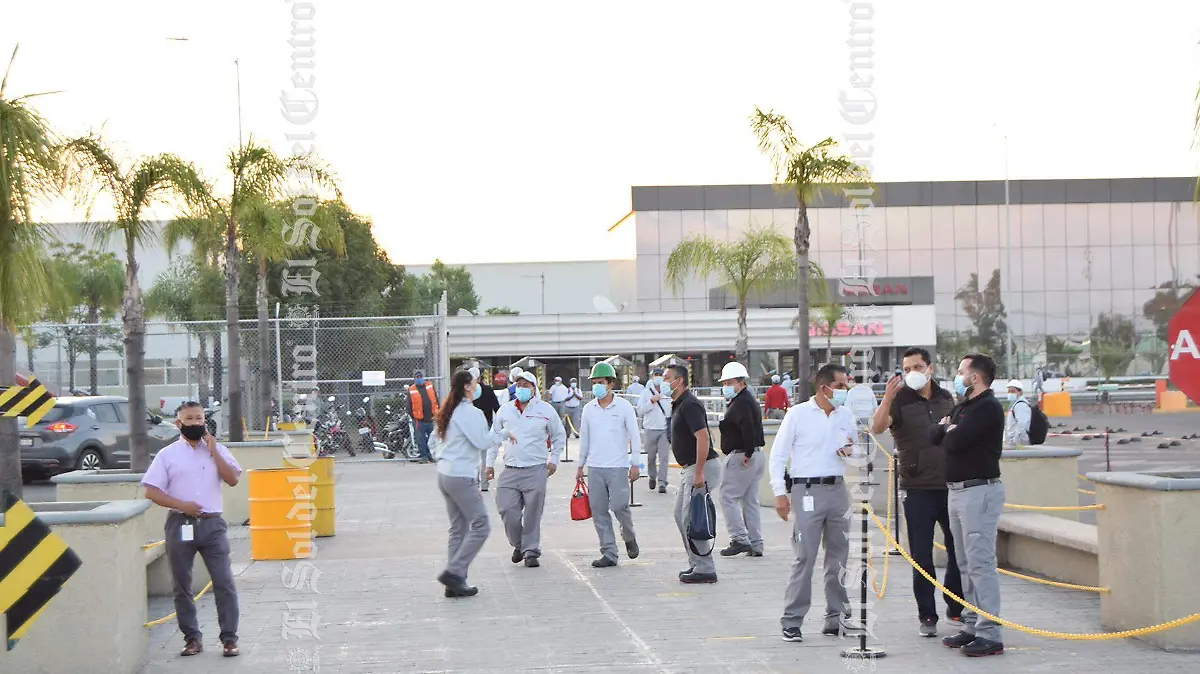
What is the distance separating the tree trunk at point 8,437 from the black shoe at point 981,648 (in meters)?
7.23

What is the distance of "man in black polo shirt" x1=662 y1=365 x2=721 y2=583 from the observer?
35.8 feet

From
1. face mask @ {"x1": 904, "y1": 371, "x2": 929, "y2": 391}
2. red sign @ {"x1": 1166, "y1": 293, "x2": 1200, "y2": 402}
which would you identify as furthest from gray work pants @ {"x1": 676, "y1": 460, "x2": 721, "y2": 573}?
red sign @ {"x1": 1166, "y1": 293, "x2": 1200, "y2": 402}

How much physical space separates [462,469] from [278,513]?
10.3ft

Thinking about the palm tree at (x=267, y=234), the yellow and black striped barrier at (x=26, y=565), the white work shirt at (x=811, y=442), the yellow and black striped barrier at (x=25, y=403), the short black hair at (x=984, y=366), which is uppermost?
the palm tree at (x=267, y=234)

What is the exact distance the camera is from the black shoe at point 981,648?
7.96 meters

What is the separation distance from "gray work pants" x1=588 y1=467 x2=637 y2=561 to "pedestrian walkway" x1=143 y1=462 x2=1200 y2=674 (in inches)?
13.3

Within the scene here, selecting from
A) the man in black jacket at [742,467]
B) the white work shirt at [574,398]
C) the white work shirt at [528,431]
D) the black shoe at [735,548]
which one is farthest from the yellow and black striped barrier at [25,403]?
the white work shirt at [574,398]

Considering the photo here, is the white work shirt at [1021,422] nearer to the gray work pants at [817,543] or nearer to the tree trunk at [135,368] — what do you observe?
the gray work pants at [817,543]

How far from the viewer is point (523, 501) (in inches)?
479

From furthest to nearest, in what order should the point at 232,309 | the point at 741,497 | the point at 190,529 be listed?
the point at 232,309
the point at 741,497
the point at 190,529

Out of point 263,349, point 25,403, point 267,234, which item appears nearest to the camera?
point 25,403

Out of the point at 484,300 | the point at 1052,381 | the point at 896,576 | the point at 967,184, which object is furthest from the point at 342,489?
the point at 484,300

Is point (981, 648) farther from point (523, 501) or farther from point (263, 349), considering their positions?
point (263, 349)

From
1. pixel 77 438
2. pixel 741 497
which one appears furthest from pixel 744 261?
pixel 741 497
